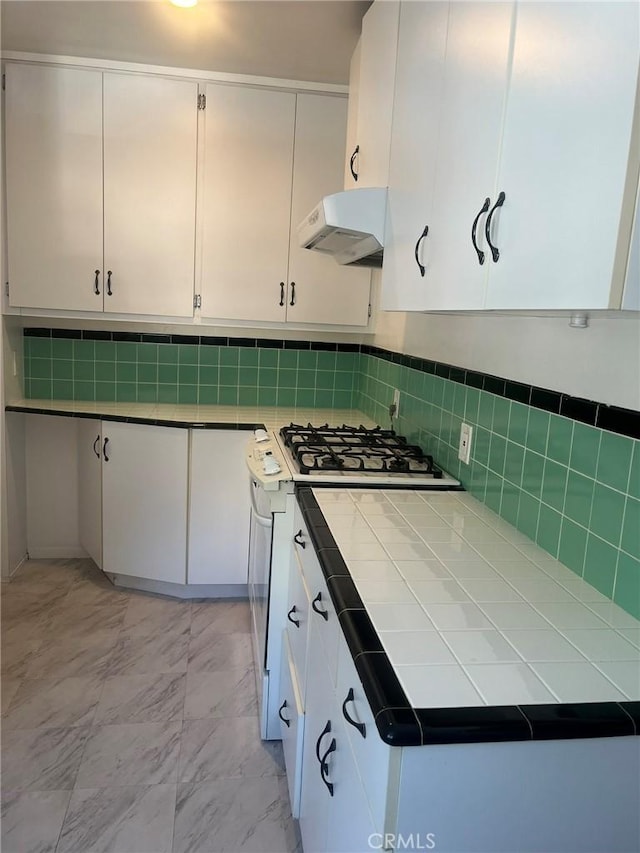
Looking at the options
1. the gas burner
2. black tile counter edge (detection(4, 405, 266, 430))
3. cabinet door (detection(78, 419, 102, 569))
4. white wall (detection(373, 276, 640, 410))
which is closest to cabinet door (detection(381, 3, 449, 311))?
white wall (detection(373, 276, 640, 410))

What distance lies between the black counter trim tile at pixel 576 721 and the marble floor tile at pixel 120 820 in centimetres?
130

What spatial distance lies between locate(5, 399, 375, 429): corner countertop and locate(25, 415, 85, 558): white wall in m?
0.19

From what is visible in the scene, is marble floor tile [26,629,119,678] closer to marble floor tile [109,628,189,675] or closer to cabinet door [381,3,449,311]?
marble floor tile [109,628,189,675]

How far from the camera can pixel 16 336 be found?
317 cm

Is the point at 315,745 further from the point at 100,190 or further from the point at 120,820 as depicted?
the point at 100,190

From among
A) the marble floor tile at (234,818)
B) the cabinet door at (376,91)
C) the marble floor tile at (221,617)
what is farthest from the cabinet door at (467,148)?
the marble floor tile at (221,617)

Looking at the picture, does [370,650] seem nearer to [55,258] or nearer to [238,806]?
[238,806]

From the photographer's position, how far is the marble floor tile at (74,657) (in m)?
2.42

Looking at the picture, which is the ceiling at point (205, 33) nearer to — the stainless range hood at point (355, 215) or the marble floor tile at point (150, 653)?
the stainless range hood at point (355, 215)

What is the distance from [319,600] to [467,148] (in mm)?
981

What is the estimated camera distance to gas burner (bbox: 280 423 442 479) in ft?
6.59

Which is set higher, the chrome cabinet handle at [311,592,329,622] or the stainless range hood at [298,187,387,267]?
the stainless range hood at [298,187,387,267]

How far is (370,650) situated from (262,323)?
7.58ft

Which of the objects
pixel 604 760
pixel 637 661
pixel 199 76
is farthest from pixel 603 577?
pixel 199 76
